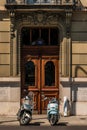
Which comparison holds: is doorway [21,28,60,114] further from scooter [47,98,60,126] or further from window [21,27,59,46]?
scooter [47,98,60,126]

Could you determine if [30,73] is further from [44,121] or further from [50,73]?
[44,121]

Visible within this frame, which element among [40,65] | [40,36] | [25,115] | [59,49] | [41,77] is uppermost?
[40,36]

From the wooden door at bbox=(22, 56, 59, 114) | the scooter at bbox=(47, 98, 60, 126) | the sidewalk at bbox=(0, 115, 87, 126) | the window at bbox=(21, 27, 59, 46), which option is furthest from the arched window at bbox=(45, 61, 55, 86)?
the scooter at bbox=(47, 98, 60, 126)

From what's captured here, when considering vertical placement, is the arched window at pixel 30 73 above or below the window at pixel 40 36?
below

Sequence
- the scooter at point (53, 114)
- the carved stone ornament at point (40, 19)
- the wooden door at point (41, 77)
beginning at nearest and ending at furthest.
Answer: the scooter at point (53, 114), the carved stone ornament at point (40, 19), the wooden door at point (41, 77)

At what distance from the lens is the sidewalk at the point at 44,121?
65.3 ft

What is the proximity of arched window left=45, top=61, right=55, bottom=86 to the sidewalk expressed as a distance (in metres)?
1.58

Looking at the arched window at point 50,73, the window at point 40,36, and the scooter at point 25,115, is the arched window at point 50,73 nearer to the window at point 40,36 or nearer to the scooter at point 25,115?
the window at point 40,36

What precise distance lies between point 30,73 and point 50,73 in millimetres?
845

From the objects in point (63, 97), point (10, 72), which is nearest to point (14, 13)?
point (10, 72)

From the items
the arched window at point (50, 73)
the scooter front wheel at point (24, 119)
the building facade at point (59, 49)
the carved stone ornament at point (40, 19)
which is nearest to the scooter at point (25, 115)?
the scooter front wheel at point (24, 119)

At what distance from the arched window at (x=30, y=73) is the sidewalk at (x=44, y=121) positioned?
1.56 m

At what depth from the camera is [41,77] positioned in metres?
22.6

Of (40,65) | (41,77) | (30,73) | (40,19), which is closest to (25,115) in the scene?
(41,77)
